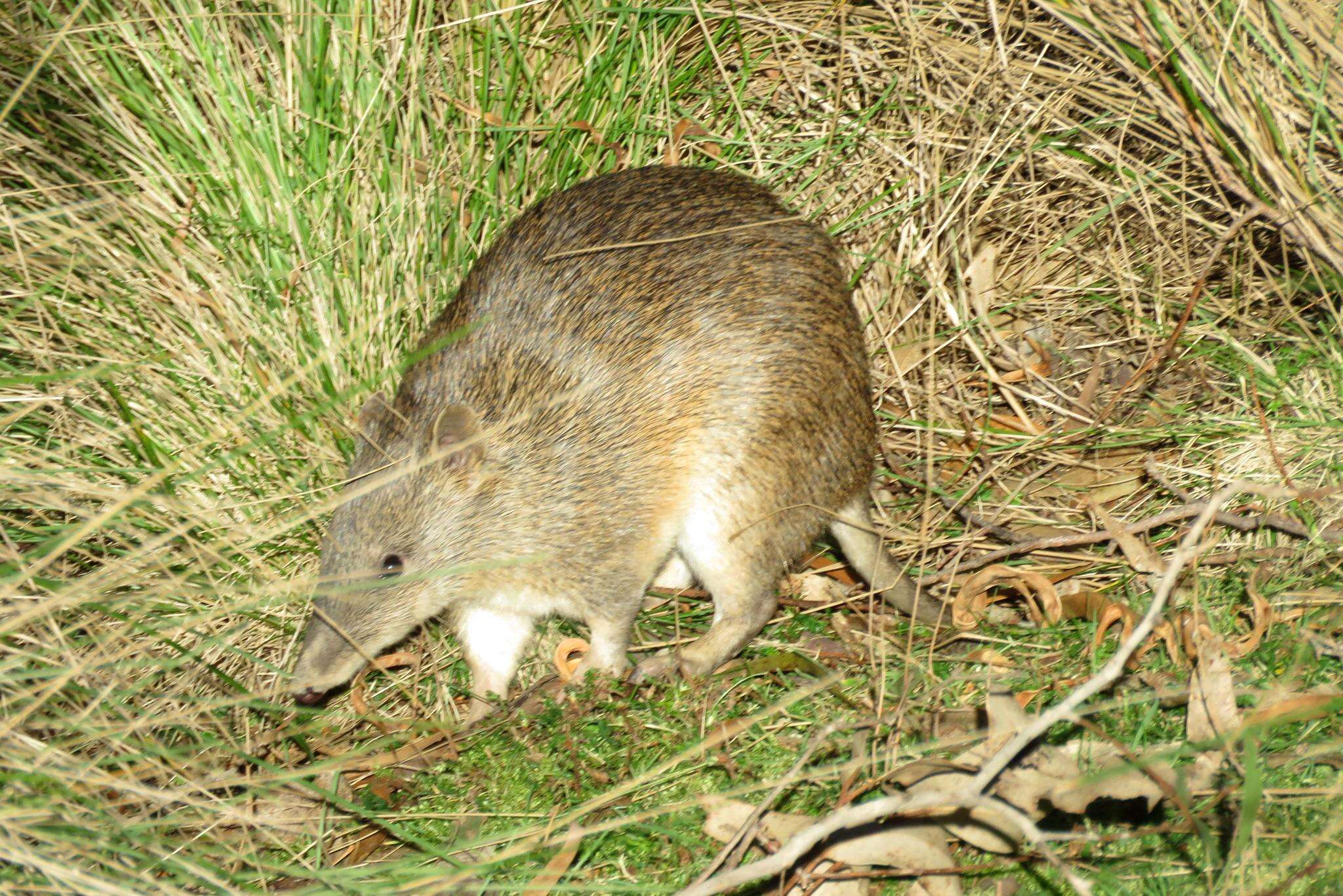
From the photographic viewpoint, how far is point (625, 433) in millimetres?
3770

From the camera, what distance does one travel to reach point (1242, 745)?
2992 millimetres

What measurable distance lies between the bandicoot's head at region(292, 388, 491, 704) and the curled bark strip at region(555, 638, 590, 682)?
0.51 metres

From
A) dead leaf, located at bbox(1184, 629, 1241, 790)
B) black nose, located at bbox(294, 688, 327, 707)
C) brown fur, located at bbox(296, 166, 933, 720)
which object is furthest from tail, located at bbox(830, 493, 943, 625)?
black nose, located at bbox(294, 688, 327, 707)

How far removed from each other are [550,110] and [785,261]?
4.26 feet

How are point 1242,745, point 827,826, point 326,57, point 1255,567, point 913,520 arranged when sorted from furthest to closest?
1. point 913,520
2. point 326,57
3. point 1255,567
4. point 1242,745
5. point 827,826

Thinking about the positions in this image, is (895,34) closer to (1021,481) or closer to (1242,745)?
(1021,481)

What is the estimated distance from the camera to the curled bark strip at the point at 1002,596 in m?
3.78

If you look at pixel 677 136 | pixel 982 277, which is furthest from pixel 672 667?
pixel 677 136

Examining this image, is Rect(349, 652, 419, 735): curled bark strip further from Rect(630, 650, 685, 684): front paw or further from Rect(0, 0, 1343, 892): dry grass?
Rect(630, 650, 685, 684): front paw

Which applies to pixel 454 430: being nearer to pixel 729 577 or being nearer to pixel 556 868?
pixel 729 577

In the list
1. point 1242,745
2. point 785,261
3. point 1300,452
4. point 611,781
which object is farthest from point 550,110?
point 1242,745

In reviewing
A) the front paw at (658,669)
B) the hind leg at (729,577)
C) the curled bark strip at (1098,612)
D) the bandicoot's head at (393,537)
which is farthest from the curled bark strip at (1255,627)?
the bandicoot's head at (393,537)

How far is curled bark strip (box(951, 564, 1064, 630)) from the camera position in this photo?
3.78 m

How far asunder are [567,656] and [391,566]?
0.83 m
